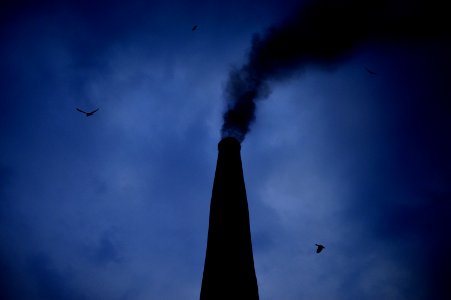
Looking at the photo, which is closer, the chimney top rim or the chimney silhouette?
the chimney silhouette

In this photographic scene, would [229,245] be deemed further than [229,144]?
No

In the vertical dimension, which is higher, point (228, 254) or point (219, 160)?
point (219, 160)

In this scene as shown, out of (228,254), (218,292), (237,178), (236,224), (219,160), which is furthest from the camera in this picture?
(219,160)

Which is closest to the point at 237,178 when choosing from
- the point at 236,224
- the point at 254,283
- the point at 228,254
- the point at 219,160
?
the point at 219,160

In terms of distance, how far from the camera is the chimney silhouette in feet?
17.2

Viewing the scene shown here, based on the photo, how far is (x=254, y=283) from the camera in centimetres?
558

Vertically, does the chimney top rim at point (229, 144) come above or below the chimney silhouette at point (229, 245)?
above

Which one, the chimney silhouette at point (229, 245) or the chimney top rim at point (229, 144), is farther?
the chimney top rim at point (229, 144)

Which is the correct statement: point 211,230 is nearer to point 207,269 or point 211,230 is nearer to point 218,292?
point 207,269

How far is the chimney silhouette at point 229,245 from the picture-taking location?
5250 millimetres

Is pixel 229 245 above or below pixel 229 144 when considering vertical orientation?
below

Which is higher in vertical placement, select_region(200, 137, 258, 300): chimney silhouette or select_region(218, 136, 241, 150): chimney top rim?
select_region(218, 136, 241, 150): chimney top rim

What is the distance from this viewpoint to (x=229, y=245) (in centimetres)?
570

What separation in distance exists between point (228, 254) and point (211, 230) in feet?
2.65
